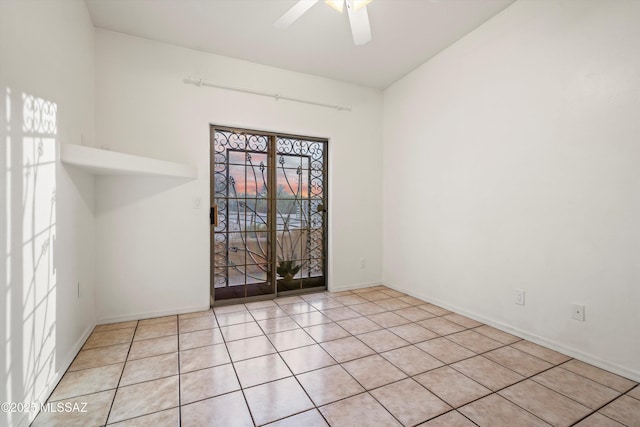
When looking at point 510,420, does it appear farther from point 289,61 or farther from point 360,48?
point 289,61

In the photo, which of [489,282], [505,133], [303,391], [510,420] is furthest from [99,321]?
[505,133]

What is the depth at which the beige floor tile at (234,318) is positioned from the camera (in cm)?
280

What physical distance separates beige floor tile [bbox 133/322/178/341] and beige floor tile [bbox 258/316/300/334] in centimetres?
77

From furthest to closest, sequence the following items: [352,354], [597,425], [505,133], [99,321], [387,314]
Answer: [387,314] < [99,321] < [505,133] < [352,354] < [597,425]

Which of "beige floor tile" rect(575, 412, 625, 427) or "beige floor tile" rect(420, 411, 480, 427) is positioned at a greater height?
"beige floor tile" rect(420, 411, 480, 427)

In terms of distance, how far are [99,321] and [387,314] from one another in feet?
9.06

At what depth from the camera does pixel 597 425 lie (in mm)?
1457

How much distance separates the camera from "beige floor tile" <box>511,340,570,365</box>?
209cm

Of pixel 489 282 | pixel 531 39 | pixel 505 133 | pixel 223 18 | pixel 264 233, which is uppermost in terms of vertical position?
pixel 223 18

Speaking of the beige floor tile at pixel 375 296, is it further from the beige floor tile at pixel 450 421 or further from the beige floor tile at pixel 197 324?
the beige floor tile at pixel 450 421

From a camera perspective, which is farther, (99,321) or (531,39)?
(99,321)

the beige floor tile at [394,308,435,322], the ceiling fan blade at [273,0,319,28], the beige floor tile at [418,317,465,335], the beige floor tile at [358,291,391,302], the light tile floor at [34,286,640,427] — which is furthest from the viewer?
the beige floor tile at [358,291,391,302]

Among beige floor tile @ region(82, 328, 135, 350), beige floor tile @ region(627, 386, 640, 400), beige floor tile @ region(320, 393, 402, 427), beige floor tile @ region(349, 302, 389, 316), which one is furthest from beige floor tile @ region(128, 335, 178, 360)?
beige floor tile @ region(627, 386, 640, 400)

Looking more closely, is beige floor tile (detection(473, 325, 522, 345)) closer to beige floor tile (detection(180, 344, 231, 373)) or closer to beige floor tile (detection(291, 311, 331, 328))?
beige floor tile (detection(291, 311, 331, 328))
